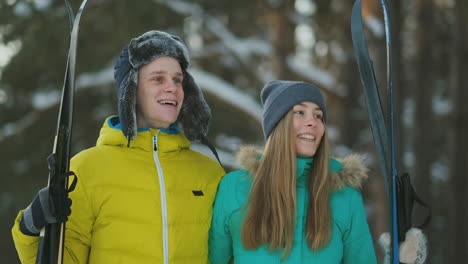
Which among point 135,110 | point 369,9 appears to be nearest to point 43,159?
point 369,9

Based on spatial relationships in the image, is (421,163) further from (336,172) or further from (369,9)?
(336,172)

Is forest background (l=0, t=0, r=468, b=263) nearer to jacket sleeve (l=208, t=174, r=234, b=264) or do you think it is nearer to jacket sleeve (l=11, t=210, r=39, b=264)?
jacket sleeve (l=208, t=174, r=234, b=264)

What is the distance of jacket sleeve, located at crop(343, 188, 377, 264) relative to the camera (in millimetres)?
3004

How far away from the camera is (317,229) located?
9.71ft

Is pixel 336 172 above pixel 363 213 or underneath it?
above

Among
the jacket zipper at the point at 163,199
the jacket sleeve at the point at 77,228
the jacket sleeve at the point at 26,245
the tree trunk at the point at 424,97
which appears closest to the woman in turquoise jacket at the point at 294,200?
the jacket zipper at the point at 163,199

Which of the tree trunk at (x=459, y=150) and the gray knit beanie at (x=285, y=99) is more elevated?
the tree trunk at (x=459, y=150)

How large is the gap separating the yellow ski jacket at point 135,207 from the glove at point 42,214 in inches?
8.5

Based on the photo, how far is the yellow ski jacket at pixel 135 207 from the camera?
288 cm

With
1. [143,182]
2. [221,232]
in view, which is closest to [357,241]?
[221,232]

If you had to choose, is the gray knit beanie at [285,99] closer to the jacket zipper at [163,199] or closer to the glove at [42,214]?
the jacket zipper at [163,199]

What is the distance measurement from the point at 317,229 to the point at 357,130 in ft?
41.1

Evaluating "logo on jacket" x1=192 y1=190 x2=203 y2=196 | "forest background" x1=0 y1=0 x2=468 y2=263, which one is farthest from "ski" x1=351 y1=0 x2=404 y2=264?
"forest background" x1=0 y1=0 x2=468 y2=263

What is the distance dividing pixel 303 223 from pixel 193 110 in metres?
0.88
